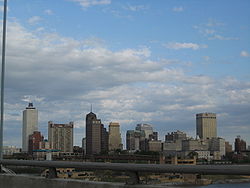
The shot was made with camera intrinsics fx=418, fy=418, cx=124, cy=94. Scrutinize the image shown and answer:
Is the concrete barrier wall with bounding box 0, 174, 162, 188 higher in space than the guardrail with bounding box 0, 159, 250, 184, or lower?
lower

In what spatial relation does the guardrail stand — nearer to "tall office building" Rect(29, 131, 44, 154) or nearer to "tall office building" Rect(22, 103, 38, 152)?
"tall office building" Rect(29, 131, 44, 154)

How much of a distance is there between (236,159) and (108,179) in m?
2.07

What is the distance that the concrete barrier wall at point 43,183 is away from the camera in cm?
604

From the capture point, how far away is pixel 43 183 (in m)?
7.14

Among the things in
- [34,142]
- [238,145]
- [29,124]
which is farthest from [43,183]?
[29,124]

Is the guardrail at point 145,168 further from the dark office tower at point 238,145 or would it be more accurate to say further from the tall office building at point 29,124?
the tall office building at point 29,124

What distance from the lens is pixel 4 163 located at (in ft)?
28.1

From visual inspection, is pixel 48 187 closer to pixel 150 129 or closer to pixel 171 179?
pixel 171 179

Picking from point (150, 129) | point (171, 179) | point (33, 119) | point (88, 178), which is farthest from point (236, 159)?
Result: point (150, 129)

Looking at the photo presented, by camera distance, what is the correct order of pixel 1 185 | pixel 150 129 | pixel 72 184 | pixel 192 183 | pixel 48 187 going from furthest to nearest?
pixel 150 129, pixel 1 185, pixel 48 187, pixel 72 184, pixel 192 183

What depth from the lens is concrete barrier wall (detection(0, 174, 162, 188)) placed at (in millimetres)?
6041

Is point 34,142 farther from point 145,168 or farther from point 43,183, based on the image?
point 145,168

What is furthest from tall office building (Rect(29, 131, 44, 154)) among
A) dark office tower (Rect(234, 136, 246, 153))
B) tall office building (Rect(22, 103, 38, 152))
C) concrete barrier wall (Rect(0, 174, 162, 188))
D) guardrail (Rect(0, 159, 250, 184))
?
guardrail (Rect(0, 159, 250, 184))

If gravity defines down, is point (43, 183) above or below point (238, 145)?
below
